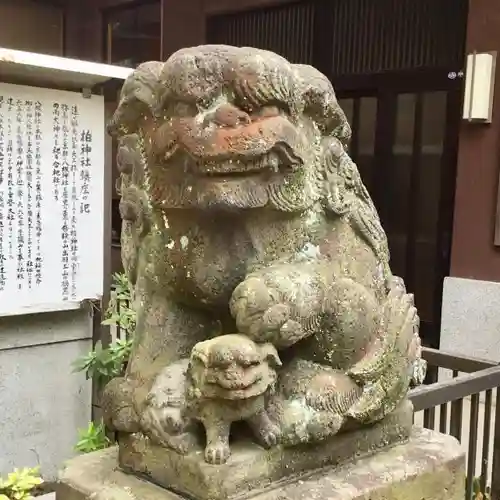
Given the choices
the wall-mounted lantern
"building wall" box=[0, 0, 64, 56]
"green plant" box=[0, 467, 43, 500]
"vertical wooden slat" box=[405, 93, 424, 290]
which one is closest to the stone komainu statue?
"green plant" box=[0, 467, 43, 500]

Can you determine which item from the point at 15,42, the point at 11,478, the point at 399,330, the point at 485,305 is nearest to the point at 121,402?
the point at 399,330

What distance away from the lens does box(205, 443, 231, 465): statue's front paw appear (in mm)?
1088

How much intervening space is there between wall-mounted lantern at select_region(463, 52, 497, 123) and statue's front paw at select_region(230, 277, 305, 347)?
2.81 meters

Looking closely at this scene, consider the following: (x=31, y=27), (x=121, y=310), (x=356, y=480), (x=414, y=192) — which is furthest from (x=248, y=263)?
(x=31, y=27)

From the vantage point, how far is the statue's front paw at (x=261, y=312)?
3.59 feet

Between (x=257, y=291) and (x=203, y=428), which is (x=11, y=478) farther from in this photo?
(x=257, y=291)

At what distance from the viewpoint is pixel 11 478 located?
1.98 m

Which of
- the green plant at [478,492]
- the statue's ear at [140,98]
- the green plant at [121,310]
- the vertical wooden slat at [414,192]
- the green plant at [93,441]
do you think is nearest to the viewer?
the statue's ear at [140,98]

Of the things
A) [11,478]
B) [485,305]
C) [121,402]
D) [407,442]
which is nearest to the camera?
[121,402]

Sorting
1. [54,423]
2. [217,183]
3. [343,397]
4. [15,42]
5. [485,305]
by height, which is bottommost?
[54,423]

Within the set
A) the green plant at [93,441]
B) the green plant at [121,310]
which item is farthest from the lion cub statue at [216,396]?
the green plant at [121,310]

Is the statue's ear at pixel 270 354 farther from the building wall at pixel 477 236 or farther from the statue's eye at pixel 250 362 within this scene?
the building wall at pixel 477 236

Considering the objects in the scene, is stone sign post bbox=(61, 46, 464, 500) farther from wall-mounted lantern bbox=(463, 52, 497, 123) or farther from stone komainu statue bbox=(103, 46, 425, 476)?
wall-mounted lantern bbox=(463, 52, 497, 123)

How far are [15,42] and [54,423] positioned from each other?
13.0ft
